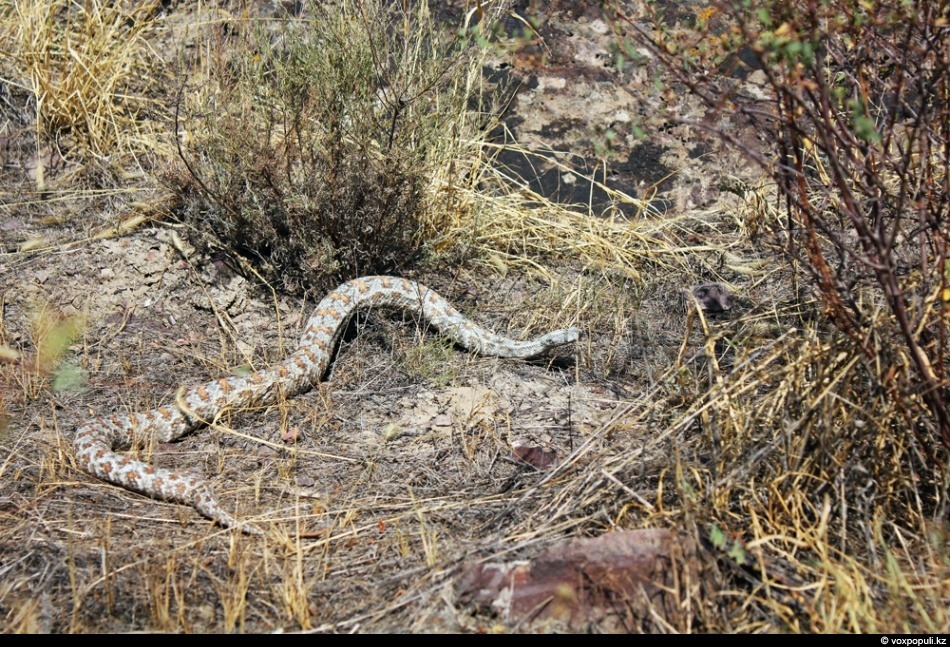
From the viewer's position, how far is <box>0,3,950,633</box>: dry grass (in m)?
3.61

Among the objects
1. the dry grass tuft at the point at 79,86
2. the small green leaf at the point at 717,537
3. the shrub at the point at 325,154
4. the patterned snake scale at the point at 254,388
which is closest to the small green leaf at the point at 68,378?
the patterned snake scale at the point at 254,388

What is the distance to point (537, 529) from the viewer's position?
4023 millimetres

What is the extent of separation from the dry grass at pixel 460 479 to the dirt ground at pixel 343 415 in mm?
17

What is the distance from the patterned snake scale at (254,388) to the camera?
4.74 meters

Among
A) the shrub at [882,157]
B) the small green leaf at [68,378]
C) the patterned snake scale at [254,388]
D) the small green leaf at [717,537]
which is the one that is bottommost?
the small green leaf at [68,378]

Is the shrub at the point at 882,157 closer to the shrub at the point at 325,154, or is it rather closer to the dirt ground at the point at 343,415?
the dirt ground at the point at 343,415

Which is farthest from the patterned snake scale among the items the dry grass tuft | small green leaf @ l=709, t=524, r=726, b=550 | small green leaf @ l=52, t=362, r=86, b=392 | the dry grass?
the dry grass tuft

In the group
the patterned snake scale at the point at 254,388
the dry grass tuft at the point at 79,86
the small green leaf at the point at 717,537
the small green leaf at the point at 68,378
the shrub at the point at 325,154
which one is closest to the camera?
the small green leaf at the point at 717,537

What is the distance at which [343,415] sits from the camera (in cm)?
551

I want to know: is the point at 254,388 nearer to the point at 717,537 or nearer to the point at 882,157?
the point at 717,537

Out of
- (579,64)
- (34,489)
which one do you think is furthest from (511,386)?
(579,64)

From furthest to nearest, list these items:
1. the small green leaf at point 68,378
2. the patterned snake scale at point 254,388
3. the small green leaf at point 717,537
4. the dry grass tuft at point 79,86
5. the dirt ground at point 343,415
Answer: the dry grass tuft at point 79,86 → the small green leaf at point 68,378 → the patterned snake scale at point 254,388 → the dirt ground at point 343,415 → the small green leaf at point 717,537

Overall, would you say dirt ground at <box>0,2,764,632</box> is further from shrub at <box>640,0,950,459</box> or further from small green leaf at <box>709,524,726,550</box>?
shrub at <box>640,0,950,459</box>

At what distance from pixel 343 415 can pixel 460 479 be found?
3.48ft
